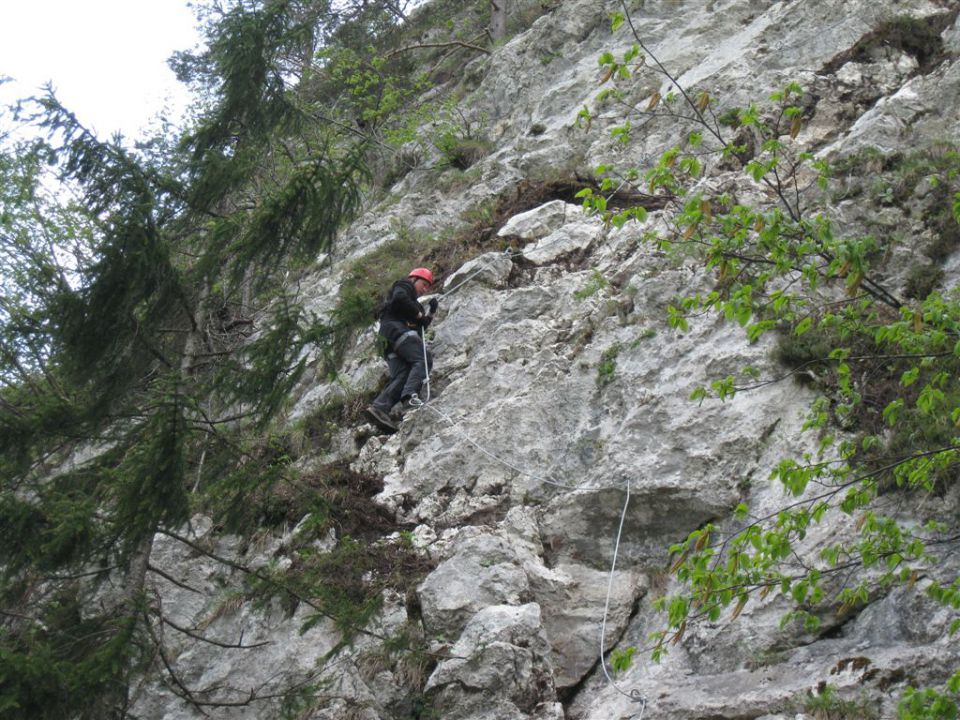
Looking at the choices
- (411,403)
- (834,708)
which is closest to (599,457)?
(411,403)

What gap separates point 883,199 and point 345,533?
637cm

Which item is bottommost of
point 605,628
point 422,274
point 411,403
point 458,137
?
point 605,628

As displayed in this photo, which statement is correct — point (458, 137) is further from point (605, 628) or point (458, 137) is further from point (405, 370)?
point (605, 628)

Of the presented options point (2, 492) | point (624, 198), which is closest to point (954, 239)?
point (624, 198)

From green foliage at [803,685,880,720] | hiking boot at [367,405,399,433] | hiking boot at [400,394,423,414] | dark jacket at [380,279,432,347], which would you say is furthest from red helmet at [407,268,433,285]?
green foliage at [803,685,880,720]

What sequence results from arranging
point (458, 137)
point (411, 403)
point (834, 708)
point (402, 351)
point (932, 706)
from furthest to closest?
point (458, 137) → point (402, 351) → point (411, 403) → point (834, 708) → point (932, 706)

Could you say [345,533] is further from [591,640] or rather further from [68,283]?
[68,283]

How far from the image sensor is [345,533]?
8.78 m

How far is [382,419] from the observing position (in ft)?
33.7

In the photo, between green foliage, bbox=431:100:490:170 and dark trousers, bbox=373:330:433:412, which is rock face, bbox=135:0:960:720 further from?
green foliage, bbox=431:100:490:170

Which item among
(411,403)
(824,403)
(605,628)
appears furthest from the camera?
(411,403)

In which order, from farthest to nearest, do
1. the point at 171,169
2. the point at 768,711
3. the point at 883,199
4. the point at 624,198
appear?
the point at 624,198
the point at 883,199
the point at 171,169
the point at 768,711

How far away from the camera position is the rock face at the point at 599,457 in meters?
6.31

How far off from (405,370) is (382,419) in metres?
0.67
